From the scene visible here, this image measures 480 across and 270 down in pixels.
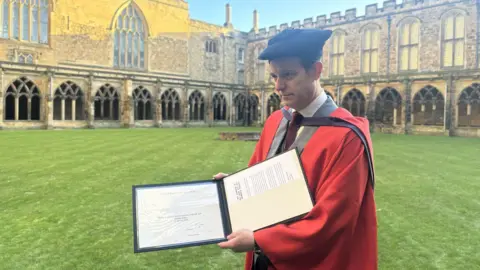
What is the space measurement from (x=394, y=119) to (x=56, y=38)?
24263 millimetres

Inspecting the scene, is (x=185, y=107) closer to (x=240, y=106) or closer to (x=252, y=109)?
(x=240, y=106)

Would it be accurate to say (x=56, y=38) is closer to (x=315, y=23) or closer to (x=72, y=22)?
(x=72, y=22)

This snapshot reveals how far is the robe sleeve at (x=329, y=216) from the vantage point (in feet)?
5.23

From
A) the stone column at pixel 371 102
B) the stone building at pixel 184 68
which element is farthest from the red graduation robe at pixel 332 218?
the stone column at pixel 371 102

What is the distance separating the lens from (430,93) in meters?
23.2

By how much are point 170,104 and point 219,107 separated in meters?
4.58

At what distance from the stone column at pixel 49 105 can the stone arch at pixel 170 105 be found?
303 inches

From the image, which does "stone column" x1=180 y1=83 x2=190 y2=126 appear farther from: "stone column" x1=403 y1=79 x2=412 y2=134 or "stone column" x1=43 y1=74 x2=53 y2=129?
"stone column" x1=403 y1=79 x2=412 y2=134

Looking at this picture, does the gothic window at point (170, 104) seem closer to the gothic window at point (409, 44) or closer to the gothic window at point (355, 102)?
the gothic window at point (355, 102)

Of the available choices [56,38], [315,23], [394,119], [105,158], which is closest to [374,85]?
[394,119]

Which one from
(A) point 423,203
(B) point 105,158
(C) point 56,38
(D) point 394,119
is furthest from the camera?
(C) point 56,38

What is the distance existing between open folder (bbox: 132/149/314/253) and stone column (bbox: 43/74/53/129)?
2265cm

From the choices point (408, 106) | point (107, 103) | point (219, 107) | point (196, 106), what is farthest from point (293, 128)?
point (219, 107)

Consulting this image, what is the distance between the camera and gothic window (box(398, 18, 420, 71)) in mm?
26133
